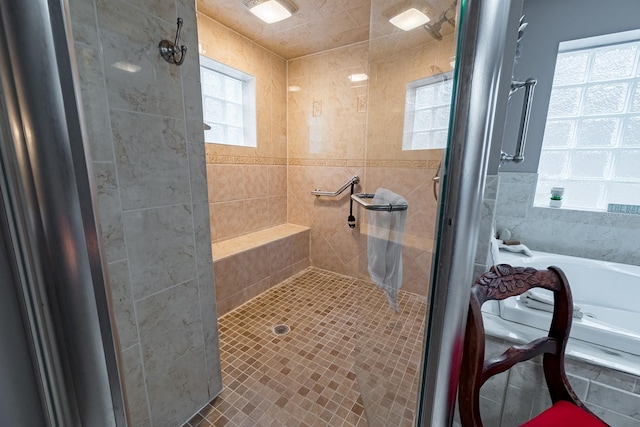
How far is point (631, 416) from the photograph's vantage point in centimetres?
85

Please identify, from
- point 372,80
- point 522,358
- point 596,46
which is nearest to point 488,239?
point 522,358

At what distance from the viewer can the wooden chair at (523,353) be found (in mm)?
662

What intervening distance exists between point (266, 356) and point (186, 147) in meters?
1.31

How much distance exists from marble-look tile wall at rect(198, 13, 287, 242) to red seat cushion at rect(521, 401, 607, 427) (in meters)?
2.31

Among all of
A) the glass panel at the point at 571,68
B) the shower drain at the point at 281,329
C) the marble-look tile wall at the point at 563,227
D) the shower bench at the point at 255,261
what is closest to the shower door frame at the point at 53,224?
the shower drain at the point at 281,329

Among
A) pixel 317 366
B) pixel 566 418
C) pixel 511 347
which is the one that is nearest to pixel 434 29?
pixel 511 347

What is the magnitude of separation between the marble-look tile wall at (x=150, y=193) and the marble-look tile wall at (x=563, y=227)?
2303mm

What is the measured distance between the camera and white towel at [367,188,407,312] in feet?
3.90

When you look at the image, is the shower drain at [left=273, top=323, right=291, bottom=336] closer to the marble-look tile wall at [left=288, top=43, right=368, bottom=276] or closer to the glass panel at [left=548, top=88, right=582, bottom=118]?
the marble-look tile wall at [left=288, top=43, right=368, bottom=276]

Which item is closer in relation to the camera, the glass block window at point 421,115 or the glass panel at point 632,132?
the glass block window at point 421,115

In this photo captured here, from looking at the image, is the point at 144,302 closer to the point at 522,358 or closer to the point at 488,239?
the point at 522,358

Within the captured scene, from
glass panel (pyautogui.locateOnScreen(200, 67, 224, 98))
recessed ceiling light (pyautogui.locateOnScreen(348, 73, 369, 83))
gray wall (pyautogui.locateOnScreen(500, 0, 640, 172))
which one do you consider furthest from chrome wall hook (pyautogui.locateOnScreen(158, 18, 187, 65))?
gray wall (pyautogui.locateOnScreen(500, 0, 640, 172))

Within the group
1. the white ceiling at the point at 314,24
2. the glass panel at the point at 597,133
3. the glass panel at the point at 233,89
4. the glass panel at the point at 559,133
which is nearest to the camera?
the white ceiling at the point at 314,24

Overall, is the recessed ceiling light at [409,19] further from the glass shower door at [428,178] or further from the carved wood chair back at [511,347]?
the carved wood chair back at [511,347]
